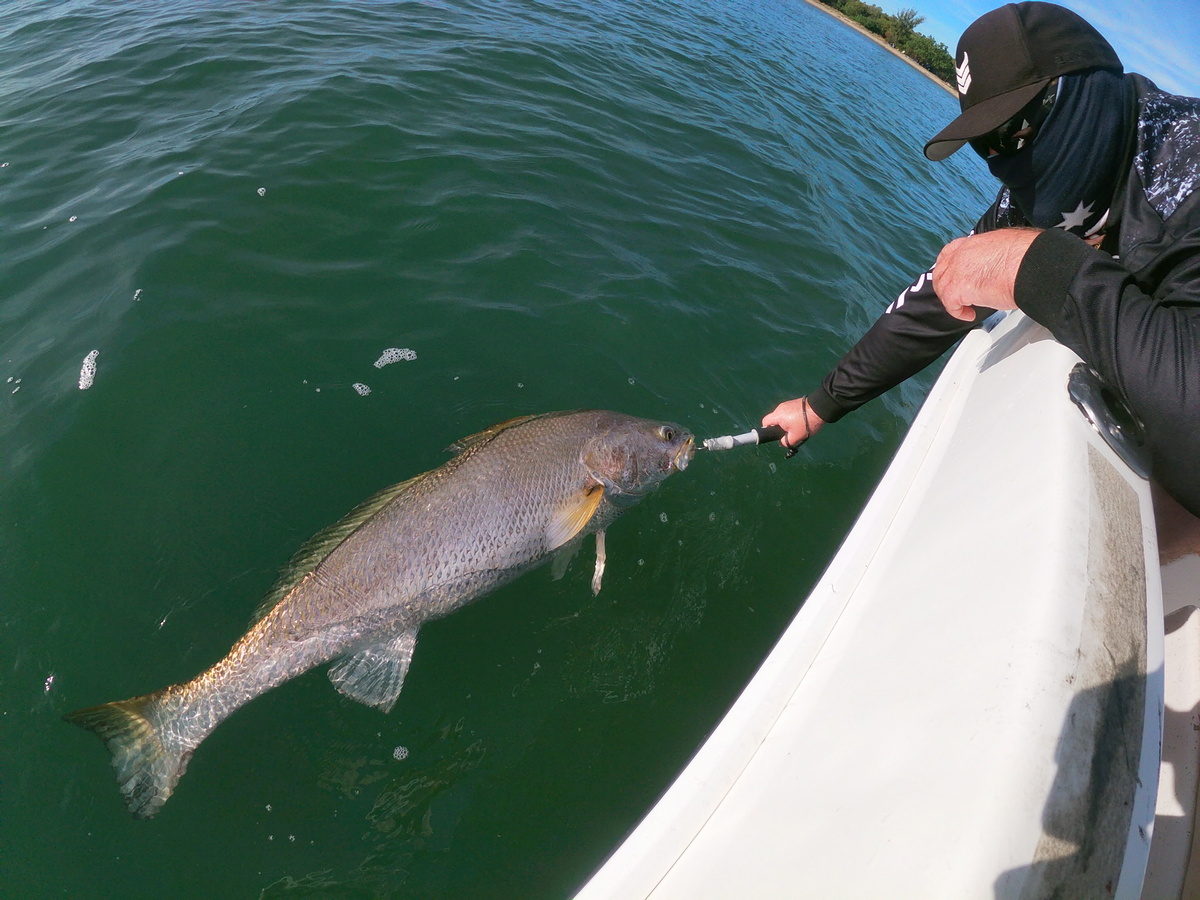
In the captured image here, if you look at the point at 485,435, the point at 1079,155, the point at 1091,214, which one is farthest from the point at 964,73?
the point at 485,435

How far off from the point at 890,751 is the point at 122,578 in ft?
14.1

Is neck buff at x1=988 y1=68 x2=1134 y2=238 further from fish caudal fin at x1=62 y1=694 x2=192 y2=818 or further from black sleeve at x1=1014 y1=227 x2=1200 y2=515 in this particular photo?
fish caudal fin at x1=62 y1=694 x2=192 y2=818

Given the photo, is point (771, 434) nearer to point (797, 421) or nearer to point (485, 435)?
point (797, 421)

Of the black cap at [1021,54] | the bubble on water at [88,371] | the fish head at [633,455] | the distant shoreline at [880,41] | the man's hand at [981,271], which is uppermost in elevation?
the distant shoreline at [880,41]

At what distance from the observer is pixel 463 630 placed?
12.4 feet

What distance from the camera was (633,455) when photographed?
4035 mm

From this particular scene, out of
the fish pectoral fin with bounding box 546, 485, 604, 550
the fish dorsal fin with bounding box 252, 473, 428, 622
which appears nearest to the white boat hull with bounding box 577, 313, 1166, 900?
the fish pectoral fin with bounding box 546, 485, 604, 550

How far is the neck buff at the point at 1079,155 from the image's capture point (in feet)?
7.73

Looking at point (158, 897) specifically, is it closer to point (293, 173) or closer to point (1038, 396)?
point (1038, 396)

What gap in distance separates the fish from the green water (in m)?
0.28

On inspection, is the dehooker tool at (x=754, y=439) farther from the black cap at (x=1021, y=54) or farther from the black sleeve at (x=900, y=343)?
the black cap at (x=1021, y=54)

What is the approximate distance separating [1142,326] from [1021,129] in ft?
3.48

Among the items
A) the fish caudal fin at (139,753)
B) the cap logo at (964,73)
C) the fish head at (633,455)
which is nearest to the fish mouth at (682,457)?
the fish head at (633,455)

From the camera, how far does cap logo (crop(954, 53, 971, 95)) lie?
260 cm
